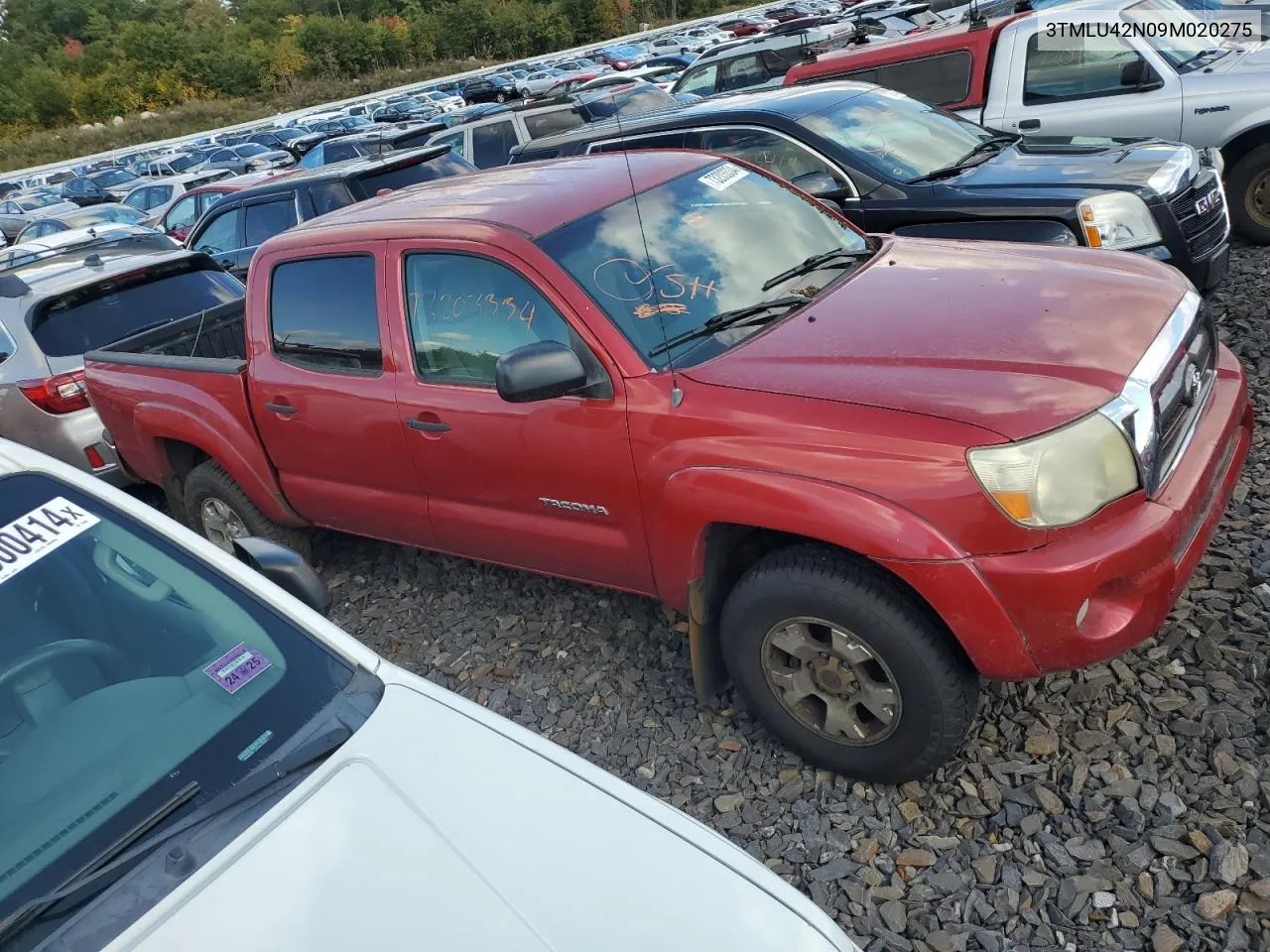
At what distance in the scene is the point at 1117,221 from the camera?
4.88 meters

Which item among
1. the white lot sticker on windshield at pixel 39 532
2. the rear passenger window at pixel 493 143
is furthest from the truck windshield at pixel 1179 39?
the white lot sticker on windshield at pixel 39 532

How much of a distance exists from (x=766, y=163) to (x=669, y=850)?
495 centimetres

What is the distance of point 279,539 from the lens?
4625mm

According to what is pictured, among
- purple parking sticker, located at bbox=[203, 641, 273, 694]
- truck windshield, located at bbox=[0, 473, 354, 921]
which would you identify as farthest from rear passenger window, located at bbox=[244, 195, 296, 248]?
purple parking sticker, located at bbox=[203, 641, 273, 694]

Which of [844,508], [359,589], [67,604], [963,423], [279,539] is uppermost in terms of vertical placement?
[67,604]

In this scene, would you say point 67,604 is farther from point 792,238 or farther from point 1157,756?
point 1157,756

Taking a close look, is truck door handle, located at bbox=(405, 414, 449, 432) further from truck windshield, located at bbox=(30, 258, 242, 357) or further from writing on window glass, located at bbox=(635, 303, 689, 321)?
truck windshield, located at bbox=(30, 258, 242, 357)

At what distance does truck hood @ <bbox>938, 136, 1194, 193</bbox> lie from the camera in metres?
5.03

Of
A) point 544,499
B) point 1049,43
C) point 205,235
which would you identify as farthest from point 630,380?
point 205,235

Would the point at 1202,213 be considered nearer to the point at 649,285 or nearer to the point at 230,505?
the point at 649,285

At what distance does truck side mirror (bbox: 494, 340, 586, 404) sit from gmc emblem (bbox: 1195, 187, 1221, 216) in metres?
4.17

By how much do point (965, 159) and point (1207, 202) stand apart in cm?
135

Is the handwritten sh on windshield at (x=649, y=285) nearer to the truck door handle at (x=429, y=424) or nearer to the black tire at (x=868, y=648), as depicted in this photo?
the truck door handle at (x=429, y=424)

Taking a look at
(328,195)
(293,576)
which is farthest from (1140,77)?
(293,576)
